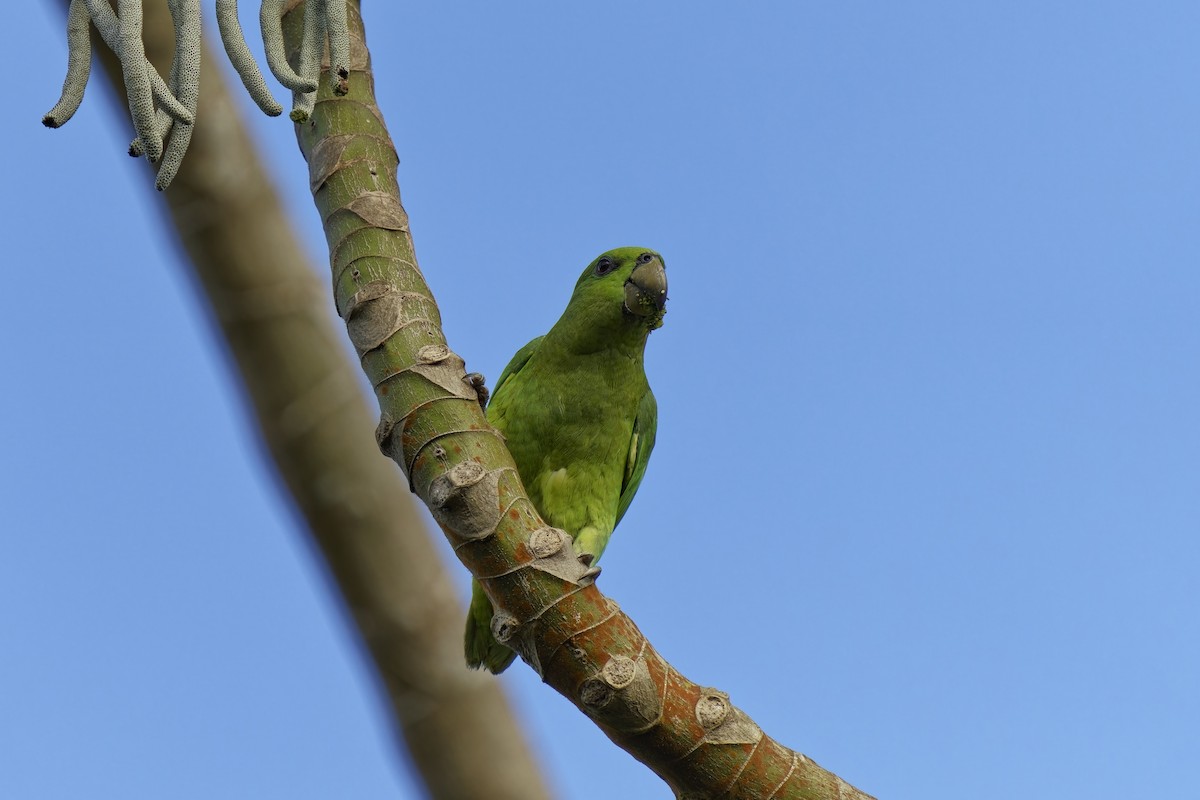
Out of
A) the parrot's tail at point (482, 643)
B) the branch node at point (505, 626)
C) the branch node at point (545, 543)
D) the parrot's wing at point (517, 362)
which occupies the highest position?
the parrot's wing at point (517, 362)

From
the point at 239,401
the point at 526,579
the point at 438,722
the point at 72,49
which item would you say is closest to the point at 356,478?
the point at 239,401

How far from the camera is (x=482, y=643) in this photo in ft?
14.3

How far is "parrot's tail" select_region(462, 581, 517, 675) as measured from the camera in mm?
4332

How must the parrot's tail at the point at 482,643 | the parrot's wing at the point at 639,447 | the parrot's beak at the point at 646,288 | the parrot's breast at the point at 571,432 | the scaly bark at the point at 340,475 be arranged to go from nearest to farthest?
the scaly bark at the point at 340,475 < the parrot's tail at the point at 482,643 < the parrot's beak at the point at 646,288 < the parrot's breast at the point at 571,432 < the parrot's wing at the point at 639,447

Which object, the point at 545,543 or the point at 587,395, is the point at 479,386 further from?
the point at 587,395

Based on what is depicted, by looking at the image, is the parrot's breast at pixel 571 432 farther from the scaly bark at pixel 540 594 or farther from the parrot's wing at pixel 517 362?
the scaly bark at pixel 540 594

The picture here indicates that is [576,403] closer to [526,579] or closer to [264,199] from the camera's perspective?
[264,199]

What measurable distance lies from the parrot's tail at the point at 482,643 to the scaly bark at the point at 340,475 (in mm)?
50

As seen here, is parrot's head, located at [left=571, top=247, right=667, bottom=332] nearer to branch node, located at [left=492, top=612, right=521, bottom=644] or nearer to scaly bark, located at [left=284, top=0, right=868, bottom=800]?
scaly bark, located at [left=284, top=0, right=868, bottom=800]

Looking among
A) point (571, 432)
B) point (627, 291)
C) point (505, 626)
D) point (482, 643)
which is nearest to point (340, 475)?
point (482, 643)

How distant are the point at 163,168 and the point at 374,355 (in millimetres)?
842

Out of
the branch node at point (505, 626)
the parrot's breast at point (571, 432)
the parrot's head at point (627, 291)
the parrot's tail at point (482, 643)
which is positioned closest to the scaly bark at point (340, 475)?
the parrot's tail at point (482, 643)

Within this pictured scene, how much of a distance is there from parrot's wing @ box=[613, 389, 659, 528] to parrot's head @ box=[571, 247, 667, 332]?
387 millimetres

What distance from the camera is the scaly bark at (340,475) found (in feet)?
13.8
